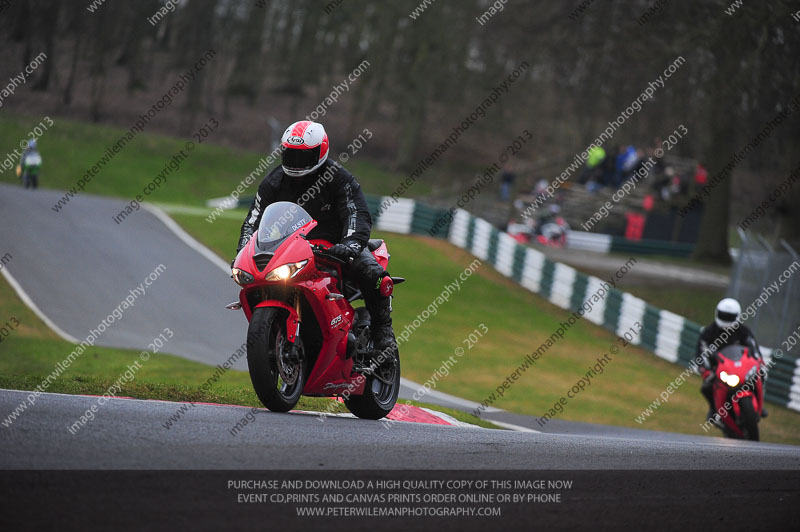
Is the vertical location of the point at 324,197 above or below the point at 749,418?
above

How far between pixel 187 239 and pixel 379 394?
19.7m

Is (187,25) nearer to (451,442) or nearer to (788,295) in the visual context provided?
(788,295)

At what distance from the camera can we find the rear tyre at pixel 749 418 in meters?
12.0

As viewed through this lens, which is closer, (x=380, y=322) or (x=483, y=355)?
(x=380, y=322)

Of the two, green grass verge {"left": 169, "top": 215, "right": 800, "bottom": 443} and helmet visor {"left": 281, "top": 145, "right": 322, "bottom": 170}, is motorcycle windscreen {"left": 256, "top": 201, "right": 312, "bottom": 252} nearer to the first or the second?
helmet visor {"left": 281, "top": 145, "right": 322, "bottom": 170}

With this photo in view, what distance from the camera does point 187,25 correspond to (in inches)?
2105

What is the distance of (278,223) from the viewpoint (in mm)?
6988

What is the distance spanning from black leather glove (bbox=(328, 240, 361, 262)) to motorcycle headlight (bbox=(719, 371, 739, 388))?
645 centimetres

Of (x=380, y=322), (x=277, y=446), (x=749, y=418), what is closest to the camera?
(x=277, y=446)

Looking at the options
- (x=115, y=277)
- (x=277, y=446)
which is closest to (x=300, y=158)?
(x=277, y=446)

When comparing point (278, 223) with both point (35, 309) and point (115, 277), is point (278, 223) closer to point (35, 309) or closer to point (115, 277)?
point (35, 309)

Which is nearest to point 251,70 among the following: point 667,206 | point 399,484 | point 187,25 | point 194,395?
point 187,25

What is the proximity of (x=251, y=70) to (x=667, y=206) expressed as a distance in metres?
27.3

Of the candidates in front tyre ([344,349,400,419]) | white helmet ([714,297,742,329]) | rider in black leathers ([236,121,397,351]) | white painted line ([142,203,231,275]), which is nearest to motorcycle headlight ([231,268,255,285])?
rider in black leathers ([236,121,397,351])
